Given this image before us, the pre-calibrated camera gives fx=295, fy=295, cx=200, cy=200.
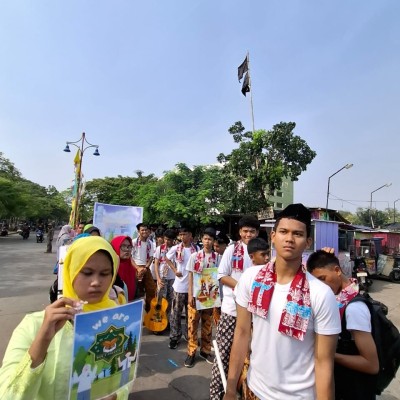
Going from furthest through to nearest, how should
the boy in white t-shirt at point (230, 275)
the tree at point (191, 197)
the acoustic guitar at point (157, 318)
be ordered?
1. the tree at point (191, 197)
2. the acoustic guitar at point (157, 318)
3. the boy in white t-shirt at point (230, 275)

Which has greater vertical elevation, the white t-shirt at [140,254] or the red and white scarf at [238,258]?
the red and white scarf at [238,258]

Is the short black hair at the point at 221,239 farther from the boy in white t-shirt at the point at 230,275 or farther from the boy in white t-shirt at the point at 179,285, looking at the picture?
the boy in white t-shirt at the point at 230,275

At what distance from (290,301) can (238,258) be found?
5.61 feet

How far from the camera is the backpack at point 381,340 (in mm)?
1768

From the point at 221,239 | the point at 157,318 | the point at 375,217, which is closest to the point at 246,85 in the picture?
the point at 221,239

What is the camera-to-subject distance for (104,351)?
129 cm

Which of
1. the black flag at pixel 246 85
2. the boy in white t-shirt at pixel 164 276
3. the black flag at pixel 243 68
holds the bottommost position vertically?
the boy in white t-shirt at pixel 164 276

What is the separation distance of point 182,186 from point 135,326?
17.4 meters

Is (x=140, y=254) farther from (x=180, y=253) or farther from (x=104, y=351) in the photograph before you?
(x=104, y=351)

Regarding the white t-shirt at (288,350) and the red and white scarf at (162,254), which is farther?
the red and white scarf at (162,254)

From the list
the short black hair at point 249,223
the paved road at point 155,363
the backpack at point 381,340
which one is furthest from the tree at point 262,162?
the backpack at point 381,340

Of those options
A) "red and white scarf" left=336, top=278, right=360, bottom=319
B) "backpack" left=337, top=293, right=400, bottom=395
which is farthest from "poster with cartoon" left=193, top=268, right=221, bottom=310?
"backpack" left=337, top=293, right=400, bottom=395

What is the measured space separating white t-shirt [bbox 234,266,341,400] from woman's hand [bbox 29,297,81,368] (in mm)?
1007

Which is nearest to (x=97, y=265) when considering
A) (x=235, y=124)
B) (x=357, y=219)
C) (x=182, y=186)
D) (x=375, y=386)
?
(x=375, y=386)
